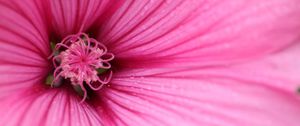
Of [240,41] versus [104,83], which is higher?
[240,41]

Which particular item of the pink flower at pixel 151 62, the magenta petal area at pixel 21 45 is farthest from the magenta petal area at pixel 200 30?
the magenta petal area at pixel 21 45

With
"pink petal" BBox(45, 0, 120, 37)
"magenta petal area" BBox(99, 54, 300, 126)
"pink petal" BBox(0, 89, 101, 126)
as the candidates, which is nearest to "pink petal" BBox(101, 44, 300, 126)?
"magenta petal area" BBox(99, 54, 300, 126)

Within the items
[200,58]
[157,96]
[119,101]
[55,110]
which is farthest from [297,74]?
[55,110]

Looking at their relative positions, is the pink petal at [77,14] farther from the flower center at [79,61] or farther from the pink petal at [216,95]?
the pink petal at [216,95]

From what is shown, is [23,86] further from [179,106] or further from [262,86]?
[262,86]

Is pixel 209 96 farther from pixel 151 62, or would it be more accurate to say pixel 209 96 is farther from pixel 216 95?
Result: pixel 151 62

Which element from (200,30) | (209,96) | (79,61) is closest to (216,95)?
(209,96)
